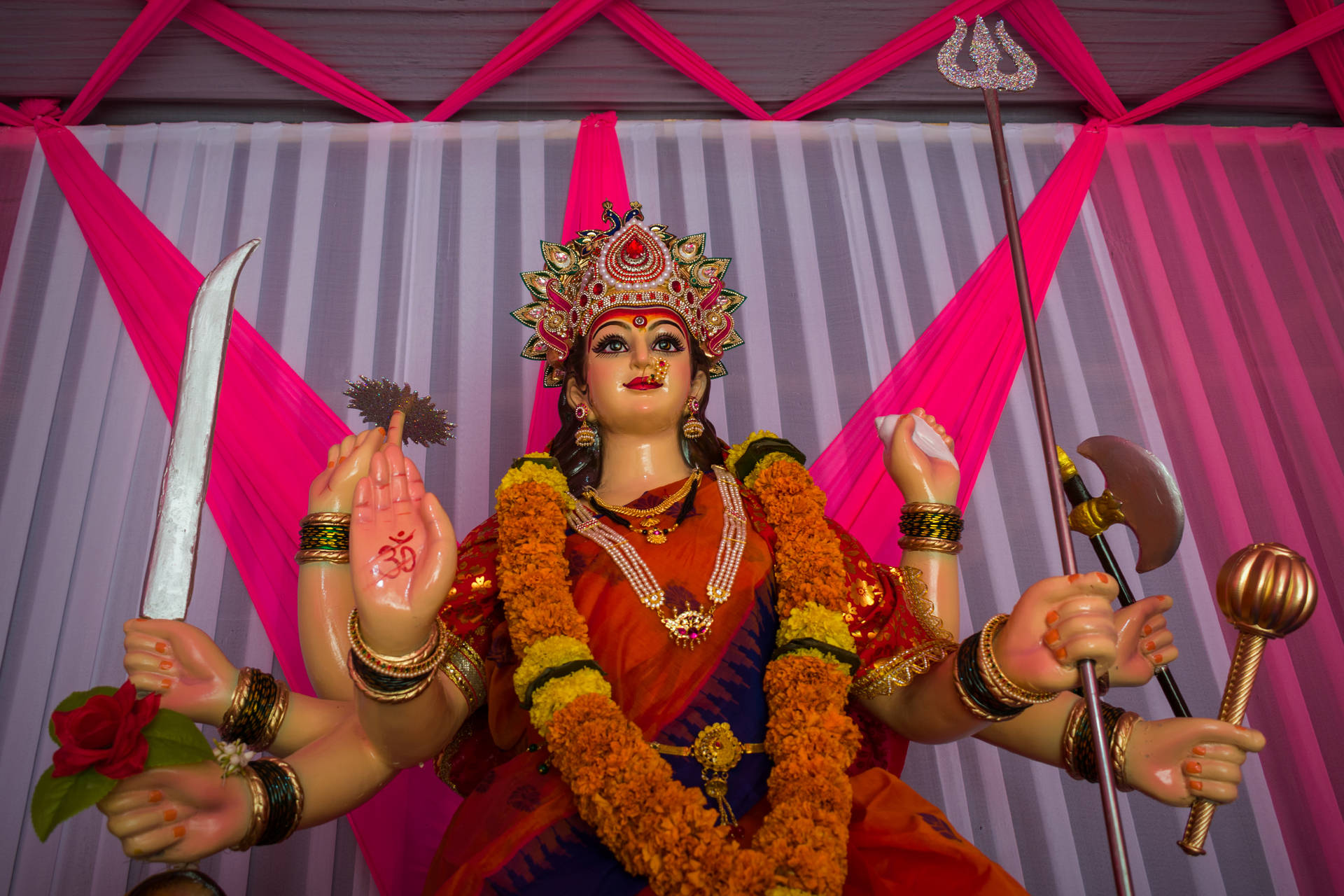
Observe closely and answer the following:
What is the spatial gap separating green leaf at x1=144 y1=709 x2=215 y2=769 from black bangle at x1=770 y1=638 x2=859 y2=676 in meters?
1.02

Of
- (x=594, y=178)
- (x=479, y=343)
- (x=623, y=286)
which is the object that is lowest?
(x=623, y=286)

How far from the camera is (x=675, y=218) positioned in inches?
130

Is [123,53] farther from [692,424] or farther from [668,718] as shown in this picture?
[668,718]

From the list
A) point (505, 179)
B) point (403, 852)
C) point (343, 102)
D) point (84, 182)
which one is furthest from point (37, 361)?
point (403, 852)

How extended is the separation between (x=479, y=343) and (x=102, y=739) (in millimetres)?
1974

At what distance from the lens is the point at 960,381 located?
2986 mm

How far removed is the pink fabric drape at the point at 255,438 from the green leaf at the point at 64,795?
122 centimetres

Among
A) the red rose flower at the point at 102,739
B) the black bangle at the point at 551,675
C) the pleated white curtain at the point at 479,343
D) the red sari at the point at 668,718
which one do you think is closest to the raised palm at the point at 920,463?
the red sari at the point at 668,718

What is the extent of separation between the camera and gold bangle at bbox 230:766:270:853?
147 cm

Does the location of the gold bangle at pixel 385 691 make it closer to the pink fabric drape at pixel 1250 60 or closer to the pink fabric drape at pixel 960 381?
the pink fabric drape at pixel 960 381

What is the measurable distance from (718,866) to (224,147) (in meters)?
2.98

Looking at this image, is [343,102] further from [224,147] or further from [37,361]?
[37,361]

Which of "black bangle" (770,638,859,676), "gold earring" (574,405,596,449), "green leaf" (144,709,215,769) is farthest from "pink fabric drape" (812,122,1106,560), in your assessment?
Answer: "green leaf" (144,709,215,769)

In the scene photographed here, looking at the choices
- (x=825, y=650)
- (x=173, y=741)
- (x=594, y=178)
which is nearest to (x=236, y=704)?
(x=173, y=741)
